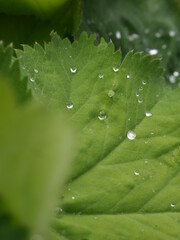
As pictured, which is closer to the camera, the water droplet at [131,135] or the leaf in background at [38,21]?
the water droplet at [131,135]

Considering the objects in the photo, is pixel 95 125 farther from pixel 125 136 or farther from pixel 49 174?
pixel 49 174

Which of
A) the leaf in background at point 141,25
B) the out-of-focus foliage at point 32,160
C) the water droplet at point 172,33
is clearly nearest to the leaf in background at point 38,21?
the leaf in background at point 141,25

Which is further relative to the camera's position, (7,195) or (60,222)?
(60,222)

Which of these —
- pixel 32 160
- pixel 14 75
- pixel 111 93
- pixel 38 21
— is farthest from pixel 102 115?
pixel 32 160

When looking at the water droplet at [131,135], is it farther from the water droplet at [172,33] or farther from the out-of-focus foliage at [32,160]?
the water droplet at [172,33]

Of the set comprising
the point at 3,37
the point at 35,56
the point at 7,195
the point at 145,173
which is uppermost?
the point at 3,37

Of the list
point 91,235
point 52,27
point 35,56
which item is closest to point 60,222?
point 91,235

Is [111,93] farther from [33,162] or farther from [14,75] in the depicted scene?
[33,162]
